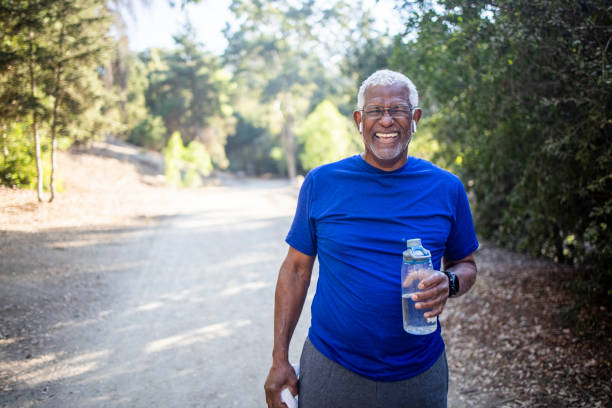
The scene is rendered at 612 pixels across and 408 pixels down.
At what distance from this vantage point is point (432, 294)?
72.7 inches

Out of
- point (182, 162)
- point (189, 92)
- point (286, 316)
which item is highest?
point (189, 92)

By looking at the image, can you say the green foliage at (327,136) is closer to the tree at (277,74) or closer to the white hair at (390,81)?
the tree at (277,74)

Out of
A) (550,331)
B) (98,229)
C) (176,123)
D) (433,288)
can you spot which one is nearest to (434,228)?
(433,288)

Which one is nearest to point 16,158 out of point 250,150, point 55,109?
point 55,109

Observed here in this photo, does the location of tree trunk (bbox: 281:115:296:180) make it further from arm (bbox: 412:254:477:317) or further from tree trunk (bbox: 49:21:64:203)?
arm (bbox: 412:254:477:317)

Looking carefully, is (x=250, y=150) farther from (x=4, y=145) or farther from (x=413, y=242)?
(x=413, y=242)

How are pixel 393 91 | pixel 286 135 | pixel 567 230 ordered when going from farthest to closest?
pixel 286 135
pixel 567 230
pixel 393 91

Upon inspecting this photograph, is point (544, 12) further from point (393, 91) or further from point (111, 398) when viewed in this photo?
point (111, 398)

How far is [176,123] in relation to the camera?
40031mm

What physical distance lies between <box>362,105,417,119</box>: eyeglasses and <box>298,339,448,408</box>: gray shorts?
1.23 metres

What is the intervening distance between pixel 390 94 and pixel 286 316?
127 cm

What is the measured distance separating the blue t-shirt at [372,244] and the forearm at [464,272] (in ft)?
0.28

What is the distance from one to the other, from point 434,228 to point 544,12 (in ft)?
10.3

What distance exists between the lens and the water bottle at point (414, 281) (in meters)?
1.88
